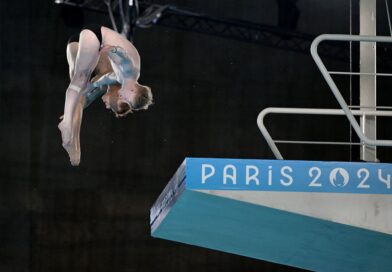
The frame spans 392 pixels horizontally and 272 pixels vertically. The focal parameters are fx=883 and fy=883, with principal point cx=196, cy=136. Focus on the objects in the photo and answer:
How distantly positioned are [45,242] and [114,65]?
4.76 m

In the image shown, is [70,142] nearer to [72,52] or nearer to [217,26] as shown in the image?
[72,52]

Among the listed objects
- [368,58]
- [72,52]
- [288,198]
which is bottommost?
[288,198]

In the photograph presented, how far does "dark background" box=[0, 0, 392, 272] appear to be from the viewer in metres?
8.74

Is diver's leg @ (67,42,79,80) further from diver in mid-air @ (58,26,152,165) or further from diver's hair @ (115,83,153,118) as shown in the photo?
diver's hair @ (115,83,153,118)

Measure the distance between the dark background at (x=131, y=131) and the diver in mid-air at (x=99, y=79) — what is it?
14.2ft

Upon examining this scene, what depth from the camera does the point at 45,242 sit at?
8.73 m

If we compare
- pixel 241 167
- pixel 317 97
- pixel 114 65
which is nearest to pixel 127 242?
pixel 317 97

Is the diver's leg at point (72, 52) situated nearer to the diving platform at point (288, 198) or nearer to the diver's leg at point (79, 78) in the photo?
the diver's leg at point (79, 78)

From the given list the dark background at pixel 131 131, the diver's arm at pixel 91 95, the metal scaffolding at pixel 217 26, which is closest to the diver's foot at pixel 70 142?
the diver's arm at pixel 91 95

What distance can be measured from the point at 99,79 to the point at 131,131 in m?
4.54

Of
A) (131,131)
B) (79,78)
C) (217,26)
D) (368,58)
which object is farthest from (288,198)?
(217,26)

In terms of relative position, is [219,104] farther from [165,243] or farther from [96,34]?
[96,34]

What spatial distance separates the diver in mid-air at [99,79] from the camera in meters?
4.12

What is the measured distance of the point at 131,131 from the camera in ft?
29.3
